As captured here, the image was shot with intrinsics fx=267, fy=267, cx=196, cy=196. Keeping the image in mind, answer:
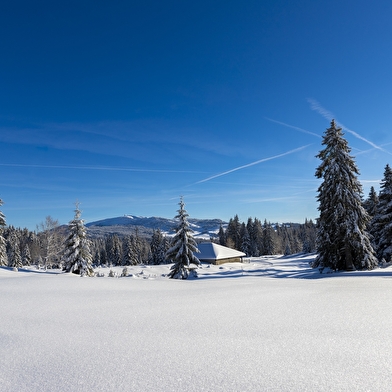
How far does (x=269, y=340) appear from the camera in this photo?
129 inches

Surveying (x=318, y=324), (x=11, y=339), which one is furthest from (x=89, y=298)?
(x=318, y=324)

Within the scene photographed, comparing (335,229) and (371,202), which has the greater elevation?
(371,202)

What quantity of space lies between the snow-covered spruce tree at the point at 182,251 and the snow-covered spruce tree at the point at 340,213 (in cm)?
1097

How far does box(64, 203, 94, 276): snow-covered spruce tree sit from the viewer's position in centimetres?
2556

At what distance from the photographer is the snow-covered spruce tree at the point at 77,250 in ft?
83.9

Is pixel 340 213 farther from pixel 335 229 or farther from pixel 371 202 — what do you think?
pixel 371 202

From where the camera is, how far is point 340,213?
18297mm

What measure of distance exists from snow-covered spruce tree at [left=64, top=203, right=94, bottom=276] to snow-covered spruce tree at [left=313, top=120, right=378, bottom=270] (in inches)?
815

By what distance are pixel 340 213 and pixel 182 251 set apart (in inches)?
532

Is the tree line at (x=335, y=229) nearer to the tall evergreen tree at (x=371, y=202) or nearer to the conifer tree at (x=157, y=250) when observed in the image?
the tall evergreen tree at (x=371, y=202)

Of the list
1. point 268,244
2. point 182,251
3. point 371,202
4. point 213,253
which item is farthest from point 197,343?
point 268,244

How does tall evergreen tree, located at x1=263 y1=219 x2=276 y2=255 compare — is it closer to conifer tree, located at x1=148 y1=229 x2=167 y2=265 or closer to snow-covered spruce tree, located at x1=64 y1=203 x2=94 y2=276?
conifer tree, located at x1=148 y1=229 x2=167 y2=265

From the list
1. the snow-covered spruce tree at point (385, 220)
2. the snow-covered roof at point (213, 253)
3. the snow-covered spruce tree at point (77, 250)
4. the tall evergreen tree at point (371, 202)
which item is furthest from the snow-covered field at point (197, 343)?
the snow-covered roof at point (213, 253)

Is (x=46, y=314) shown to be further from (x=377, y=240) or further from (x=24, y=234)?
(x=24, y=234)
